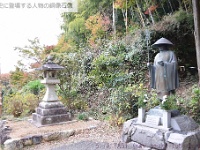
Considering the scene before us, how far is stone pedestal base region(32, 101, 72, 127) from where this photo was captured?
5727 mm

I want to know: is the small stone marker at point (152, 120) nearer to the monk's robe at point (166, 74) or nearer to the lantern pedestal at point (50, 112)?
the monk's robe at point (166, 74)

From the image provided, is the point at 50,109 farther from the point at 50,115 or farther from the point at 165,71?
the point at 165,71

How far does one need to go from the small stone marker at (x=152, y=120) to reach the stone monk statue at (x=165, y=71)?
529 mm

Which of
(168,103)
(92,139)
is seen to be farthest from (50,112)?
(168,103)

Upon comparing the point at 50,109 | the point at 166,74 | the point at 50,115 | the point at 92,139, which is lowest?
the point at 92,139

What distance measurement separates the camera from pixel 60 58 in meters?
7.87

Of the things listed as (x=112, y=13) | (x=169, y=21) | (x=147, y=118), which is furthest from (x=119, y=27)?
(x=147, y=118)

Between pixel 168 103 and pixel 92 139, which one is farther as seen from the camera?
pixel 92 139

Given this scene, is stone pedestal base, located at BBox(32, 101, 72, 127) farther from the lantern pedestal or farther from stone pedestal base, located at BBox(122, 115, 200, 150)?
stone pedestal base, located at BBox(122, 115, 200, 150)

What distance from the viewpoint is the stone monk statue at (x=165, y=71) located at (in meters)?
3.98

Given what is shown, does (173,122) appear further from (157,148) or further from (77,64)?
(77,64)

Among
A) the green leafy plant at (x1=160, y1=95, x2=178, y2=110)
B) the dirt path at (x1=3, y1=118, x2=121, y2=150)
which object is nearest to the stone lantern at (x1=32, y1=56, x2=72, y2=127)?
the dirt path at (x1=3, y1=118, x2=121, y2=150)

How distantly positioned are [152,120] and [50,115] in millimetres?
3144

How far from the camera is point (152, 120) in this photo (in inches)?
153
